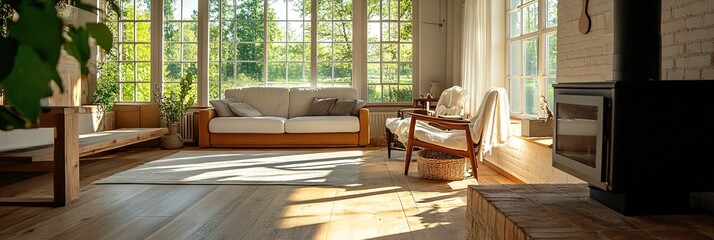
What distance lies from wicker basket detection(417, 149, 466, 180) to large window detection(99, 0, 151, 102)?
5078mm

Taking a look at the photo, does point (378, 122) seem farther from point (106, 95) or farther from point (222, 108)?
point (106, 95)

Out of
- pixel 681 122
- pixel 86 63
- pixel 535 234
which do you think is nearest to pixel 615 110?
pixel 681 122

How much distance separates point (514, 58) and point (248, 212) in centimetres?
368

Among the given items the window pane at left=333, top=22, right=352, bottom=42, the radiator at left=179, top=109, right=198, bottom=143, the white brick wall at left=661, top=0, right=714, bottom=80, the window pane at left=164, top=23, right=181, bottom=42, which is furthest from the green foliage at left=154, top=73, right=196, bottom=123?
the white brick wall at left=661, top=0, right=714, bottom=80

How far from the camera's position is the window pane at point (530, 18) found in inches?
224

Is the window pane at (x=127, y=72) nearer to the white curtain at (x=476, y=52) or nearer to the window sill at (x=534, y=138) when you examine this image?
the white curtain at (x=476, y=52)

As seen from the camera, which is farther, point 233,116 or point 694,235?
point 233,116

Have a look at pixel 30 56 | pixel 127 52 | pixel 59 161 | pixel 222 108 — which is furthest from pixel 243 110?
pixel 30 56

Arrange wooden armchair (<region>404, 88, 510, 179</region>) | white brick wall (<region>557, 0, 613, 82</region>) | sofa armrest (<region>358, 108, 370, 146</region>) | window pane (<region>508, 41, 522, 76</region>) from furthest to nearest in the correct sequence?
sofa armrest (<region>358, 108, 370, 146</region>)
window pane (<region>508, 41, 522, 76</region>)
wooden armchair (<region>404, 88, 510, 179</region>)
white brick wall (<region>557, 0, 613, 82</region>)

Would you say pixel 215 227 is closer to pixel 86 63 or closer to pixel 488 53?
pixel 86 63

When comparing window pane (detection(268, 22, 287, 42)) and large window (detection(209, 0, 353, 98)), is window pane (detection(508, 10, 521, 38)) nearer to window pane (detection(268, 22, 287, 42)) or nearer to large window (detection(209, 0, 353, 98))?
large window (detection(209, 0, 353, 98))

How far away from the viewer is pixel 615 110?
7.14 feet

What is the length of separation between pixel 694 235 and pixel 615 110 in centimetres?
49

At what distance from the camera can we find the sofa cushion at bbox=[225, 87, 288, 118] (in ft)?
27.7
